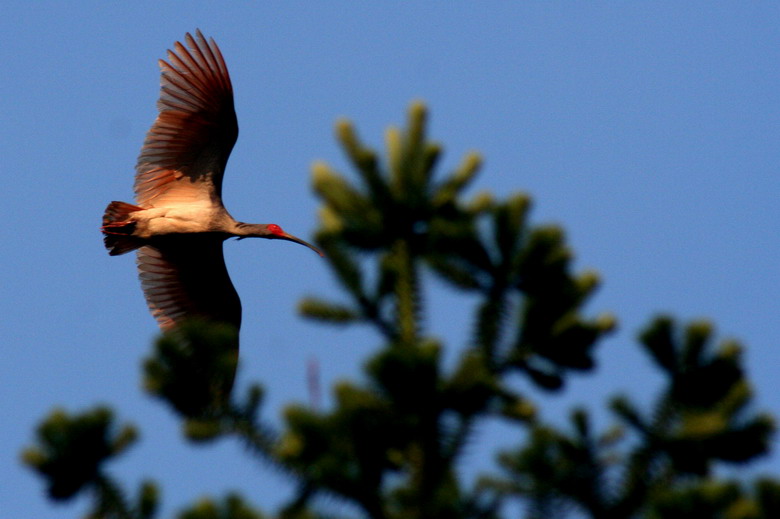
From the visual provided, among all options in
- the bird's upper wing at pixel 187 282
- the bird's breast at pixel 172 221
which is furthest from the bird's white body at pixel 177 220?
the bird's upper wing at pixel 187 282

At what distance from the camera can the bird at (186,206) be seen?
12.3 metres

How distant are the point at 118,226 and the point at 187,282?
1.24 m

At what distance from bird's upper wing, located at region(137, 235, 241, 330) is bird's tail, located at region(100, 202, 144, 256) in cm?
48

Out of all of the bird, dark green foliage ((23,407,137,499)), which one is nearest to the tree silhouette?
dark green foliage ((23,407,137,499))

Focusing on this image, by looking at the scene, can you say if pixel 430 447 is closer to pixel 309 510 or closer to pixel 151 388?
pixel 309 510

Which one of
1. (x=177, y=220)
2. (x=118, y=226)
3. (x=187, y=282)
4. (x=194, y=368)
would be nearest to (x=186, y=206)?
(x=177, y=220)

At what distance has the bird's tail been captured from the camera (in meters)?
12.7

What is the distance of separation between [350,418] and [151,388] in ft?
3.24

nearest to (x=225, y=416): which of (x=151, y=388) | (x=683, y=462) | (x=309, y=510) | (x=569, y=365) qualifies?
(x=151, y=388)

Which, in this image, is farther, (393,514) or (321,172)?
(321,172)

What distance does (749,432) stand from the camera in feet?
16.1

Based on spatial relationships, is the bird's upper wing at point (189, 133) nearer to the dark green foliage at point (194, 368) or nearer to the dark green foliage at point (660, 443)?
the dark green foliage at point (194, 368)

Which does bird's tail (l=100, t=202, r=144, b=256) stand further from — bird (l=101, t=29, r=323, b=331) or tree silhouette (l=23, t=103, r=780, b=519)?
tree silhouette (l=23, t=103, r=780, b=519)

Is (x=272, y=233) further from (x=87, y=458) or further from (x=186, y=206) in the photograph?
(x=87, y=458)
